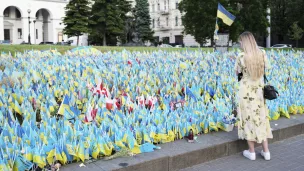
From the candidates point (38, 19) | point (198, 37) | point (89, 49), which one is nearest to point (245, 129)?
point (89, 49)

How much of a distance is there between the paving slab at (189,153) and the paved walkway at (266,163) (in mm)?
26

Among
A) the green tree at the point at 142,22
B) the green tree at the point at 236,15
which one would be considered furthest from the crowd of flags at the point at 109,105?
the green tree at the point at 142,22

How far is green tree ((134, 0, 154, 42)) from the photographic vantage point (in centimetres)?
5772

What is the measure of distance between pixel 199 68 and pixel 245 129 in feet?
13.2

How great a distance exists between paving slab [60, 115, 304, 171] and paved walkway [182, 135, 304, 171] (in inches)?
1.0

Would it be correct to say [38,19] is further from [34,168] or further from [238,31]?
[34,168]

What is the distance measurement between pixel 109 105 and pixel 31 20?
72.5m

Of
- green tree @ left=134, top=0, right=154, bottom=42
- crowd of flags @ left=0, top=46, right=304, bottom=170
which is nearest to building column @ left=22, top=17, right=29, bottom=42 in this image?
green tree @ left=134, top=0, right=154, bottom=42

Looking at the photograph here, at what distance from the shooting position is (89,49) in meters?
13.5

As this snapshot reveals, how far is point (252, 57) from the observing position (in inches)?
187

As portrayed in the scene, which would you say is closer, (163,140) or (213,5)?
(163,140)

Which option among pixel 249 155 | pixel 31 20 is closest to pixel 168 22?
pixel 31 20

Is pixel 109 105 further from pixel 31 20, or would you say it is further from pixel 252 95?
pixel 31 20

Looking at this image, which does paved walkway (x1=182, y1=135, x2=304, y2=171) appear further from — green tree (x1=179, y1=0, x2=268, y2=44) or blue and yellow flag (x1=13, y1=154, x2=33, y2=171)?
green tree (x1=179, y1=0, x2=268, y2=44)
